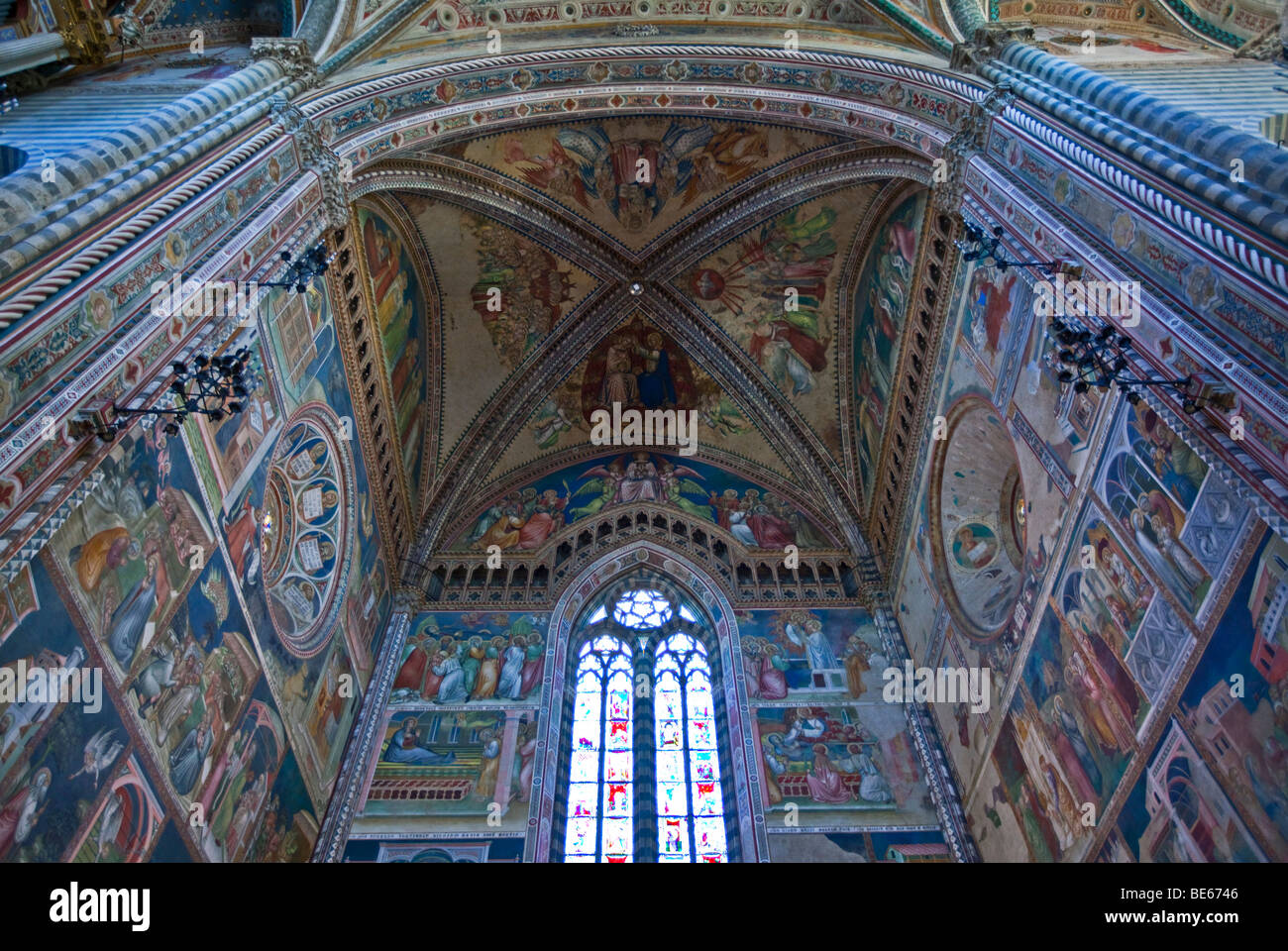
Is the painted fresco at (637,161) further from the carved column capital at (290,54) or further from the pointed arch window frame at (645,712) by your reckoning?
the pointed arch window frame at (645,712)

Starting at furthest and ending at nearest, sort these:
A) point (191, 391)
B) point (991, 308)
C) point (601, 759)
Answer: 1. point (601, 759)
2. point (991, 308)
3. point (191, 391)

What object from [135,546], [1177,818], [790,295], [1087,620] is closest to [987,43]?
[790,295]

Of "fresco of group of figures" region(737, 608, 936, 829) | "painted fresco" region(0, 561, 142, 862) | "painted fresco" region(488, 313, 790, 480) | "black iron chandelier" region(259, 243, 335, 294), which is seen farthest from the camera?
"painted fresco" region(488, 313, 790, 480)

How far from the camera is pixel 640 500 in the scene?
51.9ft

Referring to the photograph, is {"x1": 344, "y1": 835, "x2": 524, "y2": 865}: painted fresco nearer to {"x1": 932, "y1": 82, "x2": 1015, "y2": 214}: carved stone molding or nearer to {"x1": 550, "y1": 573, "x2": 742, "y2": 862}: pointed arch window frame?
{"x1": 550, "y1": 573, "x2": 742, "y2": 862}: pointed arch window frame

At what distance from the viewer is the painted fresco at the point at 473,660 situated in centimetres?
1277

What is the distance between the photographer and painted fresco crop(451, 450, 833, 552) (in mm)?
15328

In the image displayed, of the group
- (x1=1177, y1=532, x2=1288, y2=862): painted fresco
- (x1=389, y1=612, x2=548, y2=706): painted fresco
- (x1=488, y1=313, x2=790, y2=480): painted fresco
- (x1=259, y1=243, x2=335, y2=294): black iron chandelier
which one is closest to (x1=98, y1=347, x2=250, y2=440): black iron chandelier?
(x1=259, y1=243, x2=335, y2=294): black iron chandelier

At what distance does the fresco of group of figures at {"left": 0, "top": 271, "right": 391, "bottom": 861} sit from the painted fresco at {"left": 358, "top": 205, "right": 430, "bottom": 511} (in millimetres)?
1619

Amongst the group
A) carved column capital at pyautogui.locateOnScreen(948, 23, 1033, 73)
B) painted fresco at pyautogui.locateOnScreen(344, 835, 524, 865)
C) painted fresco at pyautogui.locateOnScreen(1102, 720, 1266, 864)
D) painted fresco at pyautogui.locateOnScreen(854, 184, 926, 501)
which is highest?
painted fresco at pyautogui.locateOnScreen(854, 184, 926, 501)

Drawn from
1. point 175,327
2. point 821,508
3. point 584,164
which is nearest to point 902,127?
point 584,164

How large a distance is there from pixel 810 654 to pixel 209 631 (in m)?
8.04

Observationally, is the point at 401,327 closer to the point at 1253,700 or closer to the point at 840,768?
the point at 840,768

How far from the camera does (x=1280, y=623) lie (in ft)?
20.3
